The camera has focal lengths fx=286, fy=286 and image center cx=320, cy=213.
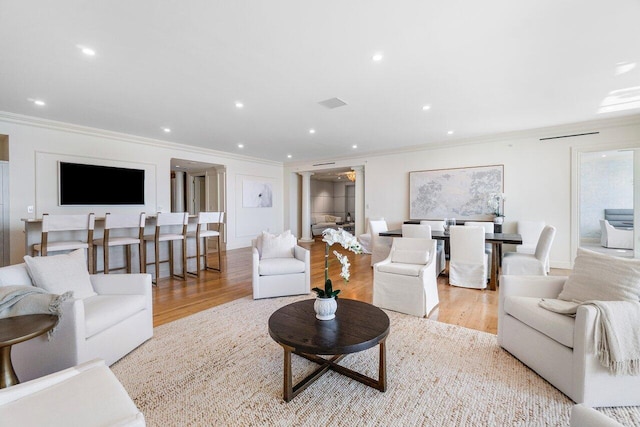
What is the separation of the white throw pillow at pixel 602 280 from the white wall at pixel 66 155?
21.7 ft

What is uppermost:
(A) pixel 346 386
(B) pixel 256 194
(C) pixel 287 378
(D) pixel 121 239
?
(B) pixel 256 194

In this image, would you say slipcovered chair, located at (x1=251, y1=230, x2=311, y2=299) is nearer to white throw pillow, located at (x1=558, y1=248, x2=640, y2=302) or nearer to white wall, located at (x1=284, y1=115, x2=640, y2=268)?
white throw pillow, located at (x1=558, y1=248, x2=640, y2=302)

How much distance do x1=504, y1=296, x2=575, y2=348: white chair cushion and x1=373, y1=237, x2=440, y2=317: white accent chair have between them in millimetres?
831

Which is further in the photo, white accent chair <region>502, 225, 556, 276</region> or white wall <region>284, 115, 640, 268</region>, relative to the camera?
white wall <region>284, 115, 640, 268</region>

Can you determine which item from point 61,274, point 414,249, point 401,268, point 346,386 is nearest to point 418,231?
point 414,249

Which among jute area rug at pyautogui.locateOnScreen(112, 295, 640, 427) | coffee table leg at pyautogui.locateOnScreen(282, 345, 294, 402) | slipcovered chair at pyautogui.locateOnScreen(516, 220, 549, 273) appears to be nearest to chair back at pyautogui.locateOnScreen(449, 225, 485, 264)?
jute area rug at pyautogui.locateOnScreen(112, 295, 640, 427)

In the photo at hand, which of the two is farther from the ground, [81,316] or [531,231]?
[531,231]

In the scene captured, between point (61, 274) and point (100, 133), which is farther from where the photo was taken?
point (100, 133)

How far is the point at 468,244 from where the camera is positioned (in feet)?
13.4

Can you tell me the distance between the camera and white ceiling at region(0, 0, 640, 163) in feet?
6.82

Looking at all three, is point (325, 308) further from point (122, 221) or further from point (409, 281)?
point (122, 221)

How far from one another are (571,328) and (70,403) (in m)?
2.48

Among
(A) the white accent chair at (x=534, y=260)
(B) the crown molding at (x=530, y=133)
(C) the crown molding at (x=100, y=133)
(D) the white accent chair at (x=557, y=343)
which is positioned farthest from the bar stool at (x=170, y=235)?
(B) the crown molding at (x=530, y=133)

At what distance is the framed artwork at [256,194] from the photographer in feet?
26.4
